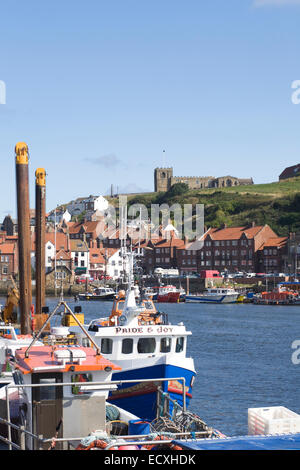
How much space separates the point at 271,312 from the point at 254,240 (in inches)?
1732

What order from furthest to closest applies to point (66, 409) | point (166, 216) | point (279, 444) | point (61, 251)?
1. point (166, 216)
2. point (61, 251)
3. point (66, 409)
4. point (279, 444)

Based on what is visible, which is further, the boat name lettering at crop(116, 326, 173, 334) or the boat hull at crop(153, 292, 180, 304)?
the boat hull at crop(153, 292, 180, 304)

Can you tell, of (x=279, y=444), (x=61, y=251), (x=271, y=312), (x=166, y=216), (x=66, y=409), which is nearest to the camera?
(x=279, y=444)

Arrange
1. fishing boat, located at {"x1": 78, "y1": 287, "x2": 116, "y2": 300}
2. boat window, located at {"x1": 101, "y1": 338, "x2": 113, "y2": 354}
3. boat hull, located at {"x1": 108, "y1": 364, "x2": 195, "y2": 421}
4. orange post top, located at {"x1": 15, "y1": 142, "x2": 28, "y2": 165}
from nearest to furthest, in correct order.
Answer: boat hull, located at {"x1": 108, "y1": 364, "x2": 195, "y2": 421}, boat window, located at {"x1": 101, "y1": 338, "x2": 113, "y2": 354}, orange post top, located at {"x1": 15, "y1": 142, "x2": 28, "y2": 165}, fishing boat, located at {"x1": 78, "y1": 287, "x2": 116, "y2": 300}

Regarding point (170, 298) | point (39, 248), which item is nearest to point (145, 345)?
point (39, 248)

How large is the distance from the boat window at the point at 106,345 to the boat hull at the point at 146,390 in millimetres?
943

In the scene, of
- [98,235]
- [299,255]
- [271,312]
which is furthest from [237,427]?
[98,235]

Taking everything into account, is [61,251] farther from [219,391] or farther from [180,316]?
[219,391]

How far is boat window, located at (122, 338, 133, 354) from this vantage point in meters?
25.5

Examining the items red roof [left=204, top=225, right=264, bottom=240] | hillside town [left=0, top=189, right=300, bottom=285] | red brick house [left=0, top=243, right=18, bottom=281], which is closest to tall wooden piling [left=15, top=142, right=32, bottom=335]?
hillside town [left=0, top=189, right=300, bottom=285]

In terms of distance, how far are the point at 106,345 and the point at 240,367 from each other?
760 inches

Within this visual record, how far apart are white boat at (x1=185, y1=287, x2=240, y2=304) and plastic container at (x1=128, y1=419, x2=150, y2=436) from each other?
319ft

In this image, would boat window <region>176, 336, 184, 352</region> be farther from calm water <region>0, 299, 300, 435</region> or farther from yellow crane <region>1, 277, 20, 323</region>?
yellow crane <region>1, 277, 20, 323</region>

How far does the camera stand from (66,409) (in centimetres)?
1402
